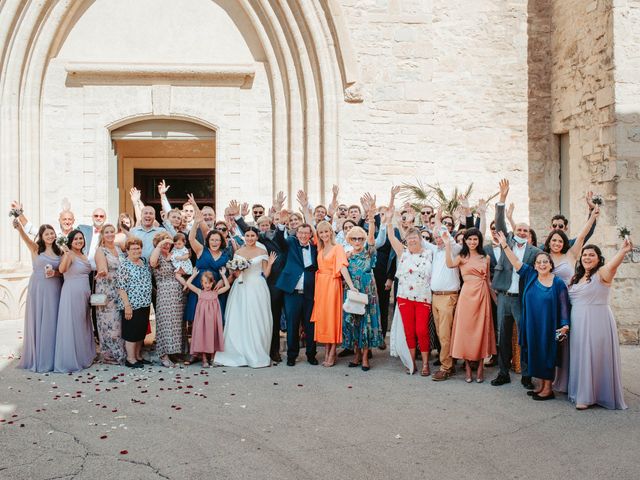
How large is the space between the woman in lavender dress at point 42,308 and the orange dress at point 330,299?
282cm

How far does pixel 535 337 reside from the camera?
5879 millimetres

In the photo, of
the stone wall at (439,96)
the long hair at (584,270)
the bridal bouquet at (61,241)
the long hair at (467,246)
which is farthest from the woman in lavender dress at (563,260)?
the bridal bouquet at (61,241)

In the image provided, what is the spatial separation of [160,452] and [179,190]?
9.73 meters

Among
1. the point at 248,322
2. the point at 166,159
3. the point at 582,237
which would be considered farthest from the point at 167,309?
the point at 166,159

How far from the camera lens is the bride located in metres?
7.08

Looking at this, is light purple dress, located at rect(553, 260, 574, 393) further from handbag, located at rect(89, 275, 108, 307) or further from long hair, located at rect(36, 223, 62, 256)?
long hair, located at rect(36, 223, 62, 256)

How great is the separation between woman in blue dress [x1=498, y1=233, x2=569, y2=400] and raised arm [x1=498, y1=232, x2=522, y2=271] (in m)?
0.16

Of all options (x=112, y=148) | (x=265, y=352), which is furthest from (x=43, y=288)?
(x=112, y=148)

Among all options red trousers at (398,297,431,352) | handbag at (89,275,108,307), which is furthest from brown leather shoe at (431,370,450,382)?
handbag at (89,275,108,307)

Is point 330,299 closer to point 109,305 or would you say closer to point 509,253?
point 509,253

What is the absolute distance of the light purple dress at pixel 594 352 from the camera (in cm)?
555

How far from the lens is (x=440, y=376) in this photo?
6.53 meters

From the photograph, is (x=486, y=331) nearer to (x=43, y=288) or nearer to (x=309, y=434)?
(x=309, y=434)

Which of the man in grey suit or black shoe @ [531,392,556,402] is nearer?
black shoe @ [531,392,556,402]
